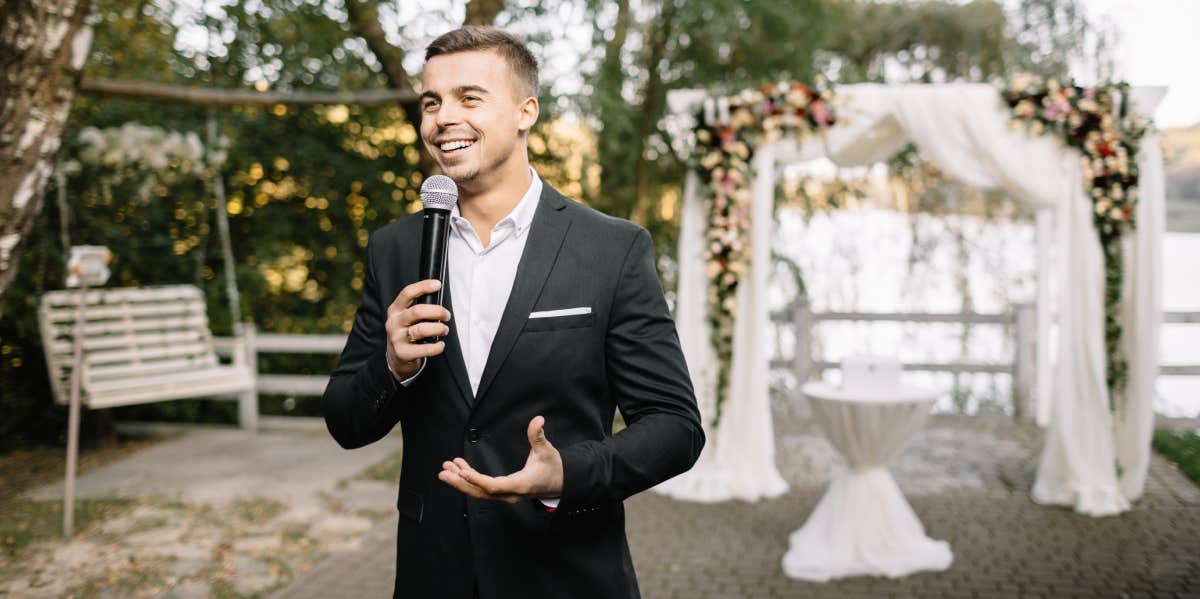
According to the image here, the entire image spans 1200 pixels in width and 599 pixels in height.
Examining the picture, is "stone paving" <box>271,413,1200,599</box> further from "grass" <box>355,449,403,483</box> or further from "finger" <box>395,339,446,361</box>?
"finger" <box>395,339,446,361</box>

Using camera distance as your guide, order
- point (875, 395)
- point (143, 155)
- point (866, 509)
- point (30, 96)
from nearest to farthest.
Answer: point (30, 96) < point (866, 509) < point (875, 395) < point (143, 155)

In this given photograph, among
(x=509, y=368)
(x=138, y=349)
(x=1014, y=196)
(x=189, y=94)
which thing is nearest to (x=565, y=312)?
(x=509, y=368)


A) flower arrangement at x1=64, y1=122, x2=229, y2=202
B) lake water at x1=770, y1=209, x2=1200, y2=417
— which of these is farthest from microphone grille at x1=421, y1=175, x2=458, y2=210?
lake water at x1=770, y1=209, x2=1200, y2=417

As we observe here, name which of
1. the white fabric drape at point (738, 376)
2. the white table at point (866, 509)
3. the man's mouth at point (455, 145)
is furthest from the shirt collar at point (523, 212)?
the white fabric drape at point (738, 376)

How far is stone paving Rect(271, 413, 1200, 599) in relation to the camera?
4.58 metres

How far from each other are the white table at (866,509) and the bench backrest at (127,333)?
217 inches

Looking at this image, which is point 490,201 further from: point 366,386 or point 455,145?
point 366,386

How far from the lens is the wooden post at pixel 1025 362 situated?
30.0 ft

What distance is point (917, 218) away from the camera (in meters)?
10.8

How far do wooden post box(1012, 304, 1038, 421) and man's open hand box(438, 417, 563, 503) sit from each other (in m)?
9.09

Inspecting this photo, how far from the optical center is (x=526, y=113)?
156 cm

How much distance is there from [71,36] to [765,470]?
518 centimetres

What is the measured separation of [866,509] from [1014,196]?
2.91 m

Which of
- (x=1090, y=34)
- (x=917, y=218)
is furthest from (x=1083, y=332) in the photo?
(x=1090, y=34)
